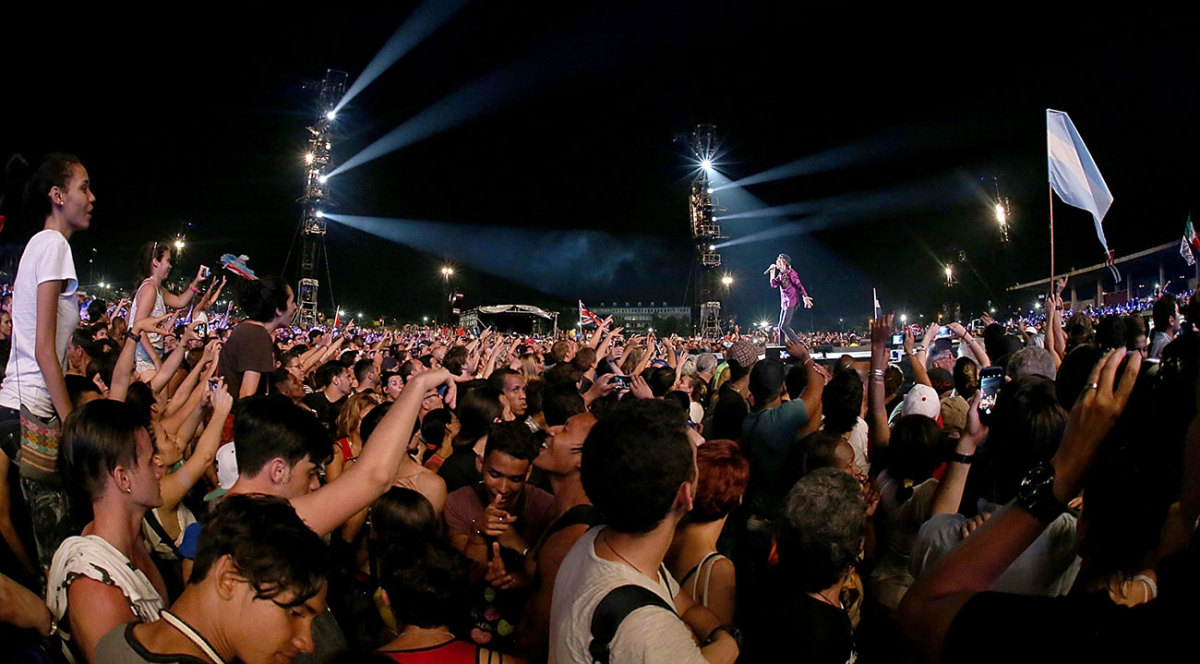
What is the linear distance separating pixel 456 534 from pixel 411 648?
53.9 inches

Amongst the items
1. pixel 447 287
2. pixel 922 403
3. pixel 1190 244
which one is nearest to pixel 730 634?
pixel 922 403

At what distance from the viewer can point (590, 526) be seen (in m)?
3.01

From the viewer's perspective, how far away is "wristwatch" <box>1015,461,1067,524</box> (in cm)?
154

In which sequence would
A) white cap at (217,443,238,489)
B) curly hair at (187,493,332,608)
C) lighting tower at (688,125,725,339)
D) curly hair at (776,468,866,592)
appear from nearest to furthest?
curly hair at (187,493,332,608) < curly hair at (776,468,866,592) < white cap at (217,443,238,489) < lighting tower at (688,125,725,339)

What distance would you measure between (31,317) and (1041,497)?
435 cm

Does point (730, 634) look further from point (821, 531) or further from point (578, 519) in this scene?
point (578, 519)

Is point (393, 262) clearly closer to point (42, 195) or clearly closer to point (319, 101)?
point (319, 101)

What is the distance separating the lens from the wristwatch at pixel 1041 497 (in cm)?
154

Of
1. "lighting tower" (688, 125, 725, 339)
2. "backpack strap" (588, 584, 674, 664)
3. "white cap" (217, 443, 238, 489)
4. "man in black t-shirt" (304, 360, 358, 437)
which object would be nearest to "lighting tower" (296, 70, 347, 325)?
"lighting tower" (688, 125, 725, 339)

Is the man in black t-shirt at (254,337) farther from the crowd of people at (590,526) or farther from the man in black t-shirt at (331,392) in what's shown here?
the man in black t-shirt at (331,392)

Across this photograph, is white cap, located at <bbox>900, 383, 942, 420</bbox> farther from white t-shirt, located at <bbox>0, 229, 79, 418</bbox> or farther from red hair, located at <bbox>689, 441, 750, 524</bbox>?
white t-shirt, located at <bbox>0, 229, 79, 418</bbox>

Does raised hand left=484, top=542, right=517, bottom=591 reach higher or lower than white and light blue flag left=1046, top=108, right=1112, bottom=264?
lower

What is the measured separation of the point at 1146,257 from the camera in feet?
141

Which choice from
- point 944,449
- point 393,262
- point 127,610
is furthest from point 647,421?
point 393,262
